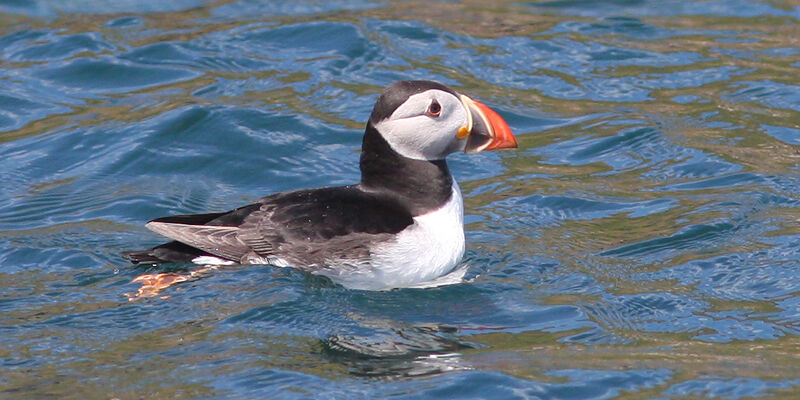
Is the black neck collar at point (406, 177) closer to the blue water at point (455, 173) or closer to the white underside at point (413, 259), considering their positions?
the white underside at point (413, 259)

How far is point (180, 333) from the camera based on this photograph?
6.05 meters

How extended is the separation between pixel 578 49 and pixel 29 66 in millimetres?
5254

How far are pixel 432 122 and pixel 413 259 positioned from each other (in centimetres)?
81

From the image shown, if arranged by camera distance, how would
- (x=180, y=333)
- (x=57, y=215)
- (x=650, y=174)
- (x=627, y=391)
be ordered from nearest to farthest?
1. (x=627, y=391)
2. (x=180, y=333)
3. (x=57, y=215)
4. (x=650, y=174)

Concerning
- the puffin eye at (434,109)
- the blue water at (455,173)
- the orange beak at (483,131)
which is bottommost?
the blue water at (455,173)

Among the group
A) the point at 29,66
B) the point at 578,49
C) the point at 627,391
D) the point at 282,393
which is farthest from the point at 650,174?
the point at 29,66

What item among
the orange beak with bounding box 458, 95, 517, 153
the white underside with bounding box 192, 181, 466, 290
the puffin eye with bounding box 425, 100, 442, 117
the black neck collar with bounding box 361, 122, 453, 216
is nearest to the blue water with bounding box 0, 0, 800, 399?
the white underside with bounding box 192, 181, 466, 290

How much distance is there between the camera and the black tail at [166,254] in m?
6.62

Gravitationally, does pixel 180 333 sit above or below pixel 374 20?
below

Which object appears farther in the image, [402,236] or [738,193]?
[738,193]

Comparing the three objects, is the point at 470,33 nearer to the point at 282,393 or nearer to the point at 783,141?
the point at 783,141

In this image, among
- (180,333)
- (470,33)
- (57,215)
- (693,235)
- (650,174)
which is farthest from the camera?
(470,33)

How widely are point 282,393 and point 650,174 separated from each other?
172 inches

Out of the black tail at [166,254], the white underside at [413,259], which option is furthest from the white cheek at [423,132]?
the black tail at [166,254]
